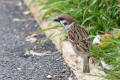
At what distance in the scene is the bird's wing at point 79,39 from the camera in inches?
137

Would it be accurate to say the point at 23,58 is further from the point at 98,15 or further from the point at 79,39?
the point at 98,15

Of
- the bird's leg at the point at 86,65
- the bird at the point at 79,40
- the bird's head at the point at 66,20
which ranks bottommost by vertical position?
the bird's leg at the point at 86,65

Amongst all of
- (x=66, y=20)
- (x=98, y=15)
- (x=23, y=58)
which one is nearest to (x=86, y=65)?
(x=66, y=20)

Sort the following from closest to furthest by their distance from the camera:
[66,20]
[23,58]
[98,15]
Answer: [66,20] → [23,58] → [98,15]

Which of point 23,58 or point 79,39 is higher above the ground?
point 79,39

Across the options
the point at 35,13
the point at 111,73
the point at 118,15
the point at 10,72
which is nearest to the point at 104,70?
the point at 111,73

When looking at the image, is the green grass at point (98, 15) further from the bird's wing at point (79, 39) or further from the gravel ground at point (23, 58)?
the gravel ground at point (23, 58)

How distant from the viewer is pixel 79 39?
11.8 feet

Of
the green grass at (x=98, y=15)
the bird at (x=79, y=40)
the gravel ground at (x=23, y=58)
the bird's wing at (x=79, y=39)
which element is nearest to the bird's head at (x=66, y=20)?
the bird at (x=79, y=40)

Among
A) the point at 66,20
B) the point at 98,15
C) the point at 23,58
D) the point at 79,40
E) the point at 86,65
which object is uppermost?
the point at 98,15

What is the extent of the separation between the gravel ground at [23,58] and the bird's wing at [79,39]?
1.38ft

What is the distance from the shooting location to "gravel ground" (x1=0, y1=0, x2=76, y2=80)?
3764mm

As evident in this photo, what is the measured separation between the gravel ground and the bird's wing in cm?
42

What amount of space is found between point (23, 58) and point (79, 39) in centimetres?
107
